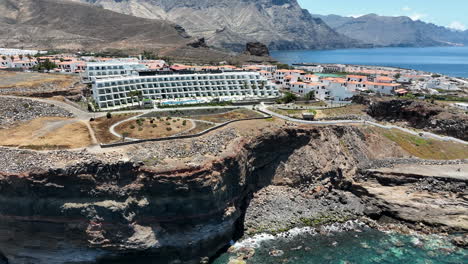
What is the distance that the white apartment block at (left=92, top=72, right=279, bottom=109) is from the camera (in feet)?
242

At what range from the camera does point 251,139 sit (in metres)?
55.7

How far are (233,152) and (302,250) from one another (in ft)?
58.7

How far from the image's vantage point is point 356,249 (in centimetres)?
4606

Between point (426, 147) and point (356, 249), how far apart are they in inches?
1394

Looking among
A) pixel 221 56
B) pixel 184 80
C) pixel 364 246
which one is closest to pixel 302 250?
pixel 364 246

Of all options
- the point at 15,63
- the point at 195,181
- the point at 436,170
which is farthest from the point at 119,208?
the point at 15,63

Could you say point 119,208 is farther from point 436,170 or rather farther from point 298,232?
point 436,170

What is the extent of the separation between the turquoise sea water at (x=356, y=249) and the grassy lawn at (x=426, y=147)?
23.4 meters

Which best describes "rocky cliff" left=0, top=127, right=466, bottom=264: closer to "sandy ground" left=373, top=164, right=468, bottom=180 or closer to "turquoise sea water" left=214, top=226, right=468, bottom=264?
"turquoise sea water" left=214, top=226, right=468, bottom=264

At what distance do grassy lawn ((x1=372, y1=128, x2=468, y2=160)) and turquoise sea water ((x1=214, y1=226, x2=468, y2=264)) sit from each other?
2339 centimetres

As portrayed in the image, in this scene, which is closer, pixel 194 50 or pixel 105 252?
pixel 105 252

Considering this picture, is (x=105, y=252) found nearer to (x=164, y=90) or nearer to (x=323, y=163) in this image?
(x=323, y=163)

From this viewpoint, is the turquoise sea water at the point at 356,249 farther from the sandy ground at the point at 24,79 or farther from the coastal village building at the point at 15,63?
the coastal village building at the point at 15,63

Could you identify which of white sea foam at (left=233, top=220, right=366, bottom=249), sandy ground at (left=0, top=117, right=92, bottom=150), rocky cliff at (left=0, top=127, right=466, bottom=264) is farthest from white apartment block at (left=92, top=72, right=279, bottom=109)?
white sea foam at (left=233, top=220, right=366, bottom=249)
